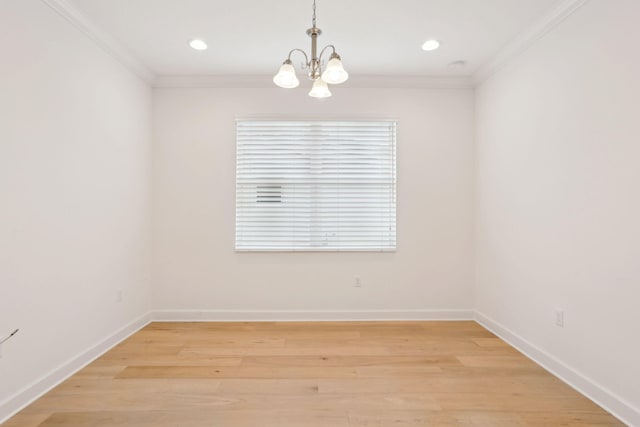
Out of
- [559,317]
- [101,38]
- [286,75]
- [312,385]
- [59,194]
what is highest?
[101,38]

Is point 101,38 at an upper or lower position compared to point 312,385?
upper

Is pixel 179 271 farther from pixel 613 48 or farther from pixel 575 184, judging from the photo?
pixel 613 48

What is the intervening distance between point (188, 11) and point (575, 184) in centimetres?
315

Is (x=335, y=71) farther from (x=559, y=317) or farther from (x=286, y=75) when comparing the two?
(x=559, y=317)

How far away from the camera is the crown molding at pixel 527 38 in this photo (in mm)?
2330

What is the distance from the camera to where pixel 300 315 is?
12.1ft

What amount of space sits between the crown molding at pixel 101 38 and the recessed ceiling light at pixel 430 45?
2827 millimetres

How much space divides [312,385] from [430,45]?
3053 mm

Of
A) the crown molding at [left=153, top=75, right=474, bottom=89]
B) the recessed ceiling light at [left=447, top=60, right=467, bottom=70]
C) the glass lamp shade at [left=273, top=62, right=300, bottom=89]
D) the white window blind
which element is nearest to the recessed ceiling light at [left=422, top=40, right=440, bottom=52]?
the recessed ceiling light at [left=447, top=60, right=467, bottom=70]

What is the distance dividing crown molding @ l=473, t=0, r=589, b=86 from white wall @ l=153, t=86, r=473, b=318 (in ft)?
1.12

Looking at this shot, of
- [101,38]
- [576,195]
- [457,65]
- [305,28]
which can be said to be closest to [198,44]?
[101,38]

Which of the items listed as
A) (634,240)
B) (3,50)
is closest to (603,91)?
(634,240)

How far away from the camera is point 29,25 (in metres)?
2.09

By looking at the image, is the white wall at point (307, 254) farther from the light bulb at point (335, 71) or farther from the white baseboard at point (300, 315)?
the light bulb at point (335, 71)
